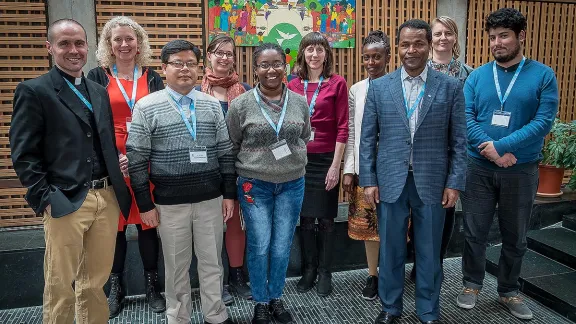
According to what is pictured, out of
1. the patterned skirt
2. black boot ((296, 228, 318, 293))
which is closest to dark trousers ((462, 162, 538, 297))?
the patterned skirt

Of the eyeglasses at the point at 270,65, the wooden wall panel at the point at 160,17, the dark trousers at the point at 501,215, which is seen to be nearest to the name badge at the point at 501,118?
the dark trousers at the point at 501,215

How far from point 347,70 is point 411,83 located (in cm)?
199

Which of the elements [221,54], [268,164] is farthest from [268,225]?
[221,54]

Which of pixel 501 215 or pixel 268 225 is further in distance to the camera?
pixel 501 215

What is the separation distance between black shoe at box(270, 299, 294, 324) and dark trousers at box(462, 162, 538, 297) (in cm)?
126

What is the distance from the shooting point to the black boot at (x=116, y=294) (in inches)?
115

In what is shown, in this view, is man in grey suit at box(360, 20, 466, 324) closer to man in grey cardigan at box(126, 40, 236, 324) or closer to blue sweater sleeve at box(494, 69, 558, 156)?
blue sweater sleeve at box(494, 69, 558, 156)

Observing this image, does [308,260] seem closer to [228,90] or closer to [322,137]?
[322,137]

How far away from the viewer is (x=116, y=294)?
2.95 meters

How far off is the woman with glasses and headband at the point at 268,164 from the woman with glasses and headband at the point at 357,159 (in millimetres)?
437

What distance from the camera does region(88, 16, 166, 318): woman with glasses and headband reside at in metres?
2.68

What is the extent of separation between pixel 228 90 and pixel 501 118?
67.0 inches

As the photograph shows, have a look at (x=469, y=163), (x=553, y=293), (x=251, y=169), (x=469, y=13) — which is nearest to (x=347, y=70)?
(x=469, y=13)

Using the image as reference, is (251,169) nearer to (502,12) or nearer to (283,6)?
(502,12)
